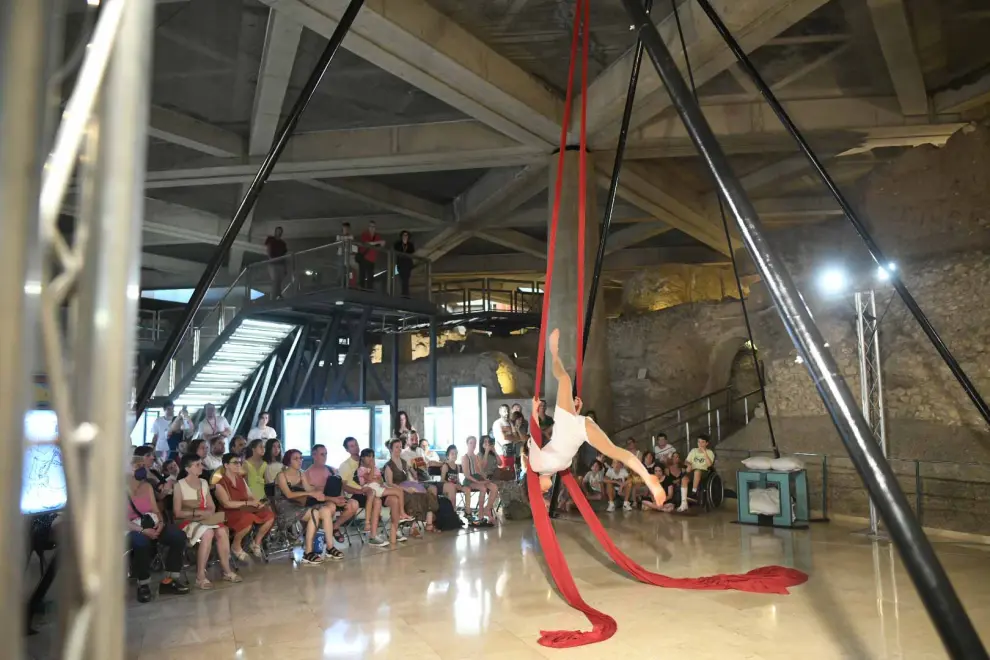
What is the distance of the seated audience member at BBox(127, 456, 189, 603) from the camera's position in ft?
17.6

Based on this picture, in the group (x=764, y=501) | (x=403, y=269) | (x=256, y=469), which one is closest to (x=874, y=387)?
(x=764, y=501)

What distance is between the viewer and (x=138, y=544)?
17.3 feet

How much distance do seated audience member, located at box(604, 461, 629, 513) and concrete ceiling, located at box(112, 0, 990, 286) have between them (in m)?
4.48

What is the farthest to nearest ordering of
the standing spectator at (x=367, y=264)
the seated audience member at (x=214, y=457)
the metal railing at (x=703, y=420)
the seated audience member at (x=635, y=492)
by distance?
the metal railing at (x=703, y=420) < the standing spectator at (x=367, y=264) < the seated audience member at (x=635, y=492) < the seated audience member at (x=214, y=457)

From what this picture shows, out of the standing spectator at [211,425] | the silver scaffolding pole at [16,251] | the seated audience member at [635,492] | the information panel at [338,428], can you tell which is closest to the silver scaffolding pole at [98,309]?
the silver scaffolding pole at [16,251]

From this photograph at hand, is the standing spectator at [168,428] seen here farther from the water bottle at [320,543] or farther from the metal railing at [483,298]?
the metal railing at [483,298]

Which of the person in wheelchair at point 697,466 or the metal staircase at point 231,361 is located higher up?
the metal staircase at point 231,361

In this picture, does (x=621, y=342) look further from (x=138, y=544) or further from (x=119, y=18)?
(x=119, y=18)

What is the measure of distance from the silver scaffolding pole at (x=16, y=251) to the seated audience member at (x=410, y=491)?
727cm

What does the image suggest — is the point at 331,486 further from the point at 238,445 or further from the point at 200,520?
the point at 200,520

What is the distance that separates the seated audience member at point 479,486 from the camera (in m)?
8.93

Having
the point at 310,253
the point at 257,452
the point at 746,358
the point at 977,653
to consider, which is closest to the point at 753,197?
the point at 746,358

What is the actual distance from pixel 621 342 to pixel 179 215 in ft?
36.1

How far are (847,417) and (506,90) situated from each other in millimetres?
8382
